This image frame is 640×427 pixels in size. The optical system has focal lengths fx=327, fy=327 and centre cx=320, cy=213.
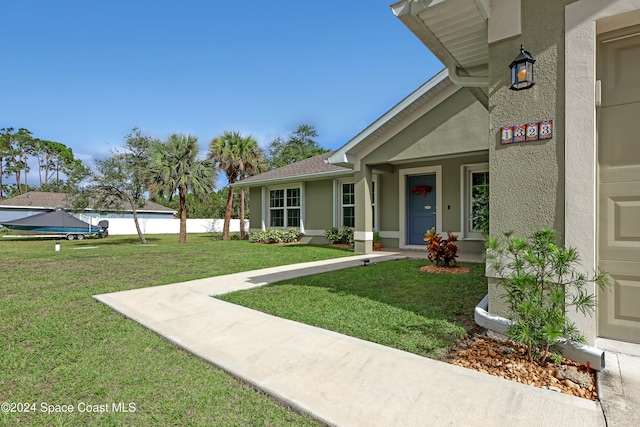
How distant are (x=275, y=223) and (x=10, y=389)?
46.9 feet

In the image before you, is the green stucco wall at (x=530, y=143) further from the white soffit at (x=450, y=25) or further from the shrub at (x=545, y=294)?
the white soffit at (x=450, y=25)

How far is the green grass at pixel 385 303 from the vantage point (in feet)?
11.4

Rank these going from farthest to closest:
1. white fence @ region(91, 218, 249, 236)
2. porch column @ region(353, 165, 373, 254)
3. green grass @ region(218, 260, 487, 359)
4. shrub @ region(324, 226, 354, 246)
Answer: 1. white fence @ region(91, 218, 249, 236)
2. shrub @ region(324, 226, 354, 246)
3. porch column @ region(353, 165, 373, 254)
4. green grass @ region(218, 260, 487, 359)

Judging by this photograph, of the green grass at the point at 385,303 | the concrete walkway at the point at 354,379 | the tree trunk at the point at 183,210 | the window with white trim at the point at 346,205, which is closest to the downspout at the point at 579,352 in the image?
the green grass at the point at 385,303

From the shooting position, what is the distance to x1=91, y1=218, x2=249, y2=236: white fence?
1204 inches

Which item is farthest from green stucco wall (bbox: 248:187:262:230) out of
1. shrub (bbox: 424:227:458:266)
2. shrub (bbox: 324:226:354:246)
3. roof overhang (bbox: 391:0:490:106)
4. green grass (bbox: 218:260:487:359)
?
roof overhang (bbox: 391:0:490:106)

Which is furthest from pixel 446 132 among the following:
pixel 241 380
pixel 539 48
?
pixel 241 380

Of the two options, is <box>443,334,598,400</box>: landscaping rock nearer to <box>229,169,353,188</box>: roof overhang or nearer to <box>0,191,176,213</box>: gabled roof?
<box>229,169,353,188</box>: roof overhang

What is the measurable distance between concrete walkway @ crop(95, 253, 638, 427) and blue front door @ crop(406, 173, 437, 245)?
8.49 m

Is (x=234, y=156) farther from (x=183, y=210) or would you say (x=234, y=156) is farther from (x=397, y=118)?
(x=397, y=118)

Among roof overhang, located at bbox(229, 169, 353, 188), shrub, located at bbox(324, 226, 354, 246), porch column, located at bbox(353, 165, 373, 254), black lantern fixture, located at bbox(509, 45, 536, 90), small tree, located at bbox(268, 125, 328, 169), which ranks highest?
small tree, located at bbox(268, 125, 328, 169)

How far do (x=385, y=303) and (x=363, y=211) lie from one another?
607 cm

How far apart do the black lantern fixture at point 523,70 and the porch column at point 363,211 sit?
7573 millimetres

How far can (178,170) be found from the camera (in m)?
17.5
